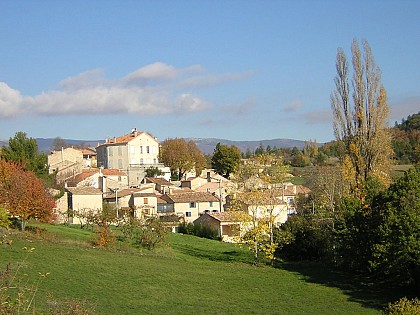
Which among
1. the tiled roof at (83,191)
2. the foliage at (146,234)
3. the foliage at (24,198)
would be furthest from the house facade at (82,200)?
the foliage at (24,198)

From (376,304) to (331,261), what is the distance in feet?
42.5

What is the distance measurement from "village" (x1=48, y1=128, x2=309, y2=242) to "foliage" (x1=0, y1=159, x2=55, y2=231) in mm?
11462

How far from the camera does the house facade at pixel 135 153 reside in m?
92.0

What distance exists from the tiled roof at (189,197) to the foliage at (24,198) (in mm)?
27340

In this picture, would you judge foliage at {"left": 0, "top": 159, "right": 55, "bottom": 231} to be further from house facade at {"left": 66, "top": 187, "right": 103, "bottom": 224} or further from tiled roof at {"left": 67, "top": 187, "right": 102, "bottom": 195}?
tiled roof at {"left": 67, "top": 187, "right": 102, "bottom": 195}

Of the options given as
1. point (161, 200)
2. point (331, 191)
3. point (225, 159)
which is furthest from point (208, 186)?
point (331, 191)

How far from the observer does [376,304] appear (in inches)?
974

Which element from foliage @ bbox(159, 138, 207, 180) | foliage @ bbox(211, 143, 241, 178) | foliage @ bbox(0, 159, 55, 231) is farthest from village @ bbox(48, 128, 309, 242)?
foliage @ bbox(0, 159, 55, 231)

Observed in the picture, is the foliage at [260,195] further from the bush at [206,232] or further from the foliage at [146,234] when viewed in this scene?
the bush at [206,232]

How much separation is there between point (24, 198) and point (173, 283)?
14.2 metres

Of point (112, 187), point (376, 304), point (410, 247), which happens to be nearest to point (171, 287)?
point (376, 304)

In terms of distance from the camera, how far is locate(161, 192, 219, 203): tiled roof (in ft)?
206

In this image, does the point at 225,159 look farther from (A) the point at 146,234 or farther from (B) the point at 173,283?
(B) the point at 173,283

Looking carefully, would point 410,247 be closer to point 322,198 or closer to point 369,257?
point 369,257
